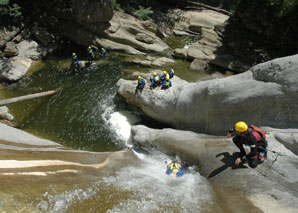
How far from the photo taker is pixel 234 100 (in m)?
9.16

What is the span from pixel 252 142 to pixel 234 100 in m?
2.73

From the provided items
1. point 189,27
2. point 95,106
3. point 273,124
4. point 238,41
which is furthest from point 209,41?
point 273,124

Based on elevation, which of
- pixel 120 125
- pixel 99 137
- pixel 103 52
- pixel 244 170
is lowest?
pixel 99 137

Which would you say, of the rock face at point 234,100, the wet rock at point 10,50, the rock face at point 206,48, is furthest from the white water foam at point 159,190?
the wet rock at point 10,50

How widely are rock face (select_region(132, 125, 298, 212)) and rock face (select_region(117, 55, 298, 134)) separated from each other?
80cm

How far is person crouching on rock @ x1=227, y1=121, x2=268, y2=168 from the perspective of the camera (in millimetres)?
6871

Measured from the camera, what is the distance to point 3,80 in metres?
17.3

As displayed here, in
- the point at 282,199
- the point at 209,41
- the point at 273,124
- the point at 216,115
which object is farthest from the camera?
the point at 209,41

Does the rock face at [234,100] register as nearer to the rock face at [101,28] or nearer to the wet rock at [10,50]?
the rock face at [101,28]

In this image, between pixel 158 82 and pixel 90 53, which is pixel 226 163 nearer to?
pixel 158 82

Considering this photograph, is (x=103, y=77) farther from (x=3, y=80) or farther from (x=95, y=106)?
(x=3, y=80)

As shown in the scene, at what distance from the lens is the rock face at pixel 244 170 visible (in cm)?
600

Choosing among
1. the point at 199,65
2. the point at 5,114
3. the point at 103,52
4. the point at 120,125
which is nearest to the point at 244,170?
the point at 120,125

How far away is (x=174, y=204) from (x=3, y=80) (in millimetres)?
17506
